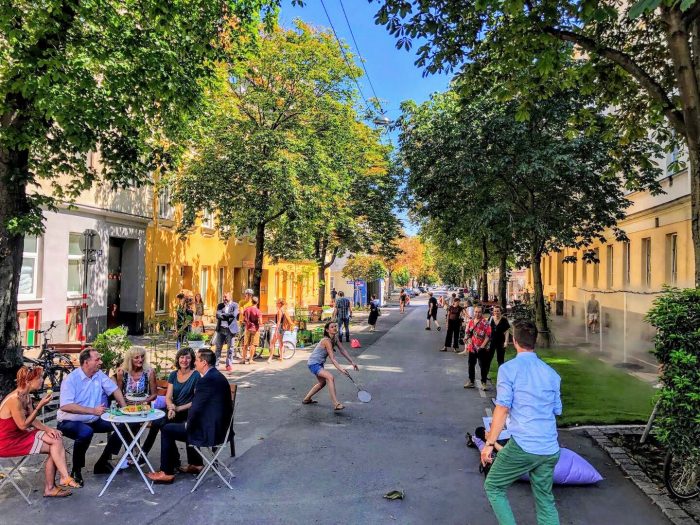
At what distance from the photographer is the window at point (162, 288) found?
2220 centimetres

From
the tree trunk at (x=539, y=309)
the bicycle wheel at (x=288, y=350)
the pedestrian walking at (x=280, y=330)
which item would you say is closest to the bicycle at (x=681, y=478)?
the pedestrian walking at (x=280, y=330)

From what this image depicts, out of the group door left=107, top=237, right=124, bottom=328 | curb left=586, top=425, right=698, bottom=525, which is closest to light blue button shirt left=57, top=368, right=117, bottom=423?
curb left=586, top=425, right=698, bottom=525

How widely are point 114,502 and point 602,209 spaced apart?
16.1 m

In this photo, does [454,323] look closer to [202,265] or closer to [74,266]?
[74,266]

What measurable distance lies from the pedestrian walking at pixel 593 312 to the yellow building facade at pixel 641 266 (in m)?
0.32

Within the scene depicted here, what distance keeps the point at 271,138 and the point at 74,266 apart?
7.78 m

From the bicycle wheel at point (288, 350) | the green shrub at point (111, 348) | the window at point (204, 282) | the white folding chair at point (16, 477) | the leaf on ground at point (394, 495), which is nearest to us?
the white folding chair at point (16, 477)

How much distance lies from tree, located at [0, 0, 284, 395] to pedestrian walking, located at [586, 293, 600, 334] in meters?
14.7

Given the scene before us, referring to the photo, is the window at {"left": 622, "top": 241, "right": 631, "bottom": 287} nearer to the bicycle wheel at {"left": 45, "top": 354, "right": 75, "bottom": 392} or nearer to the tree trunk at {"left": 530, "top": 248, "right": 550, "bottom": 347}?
the tree trunk at {"left": 530, "top": 248, "right": 550, "bottom": 347}

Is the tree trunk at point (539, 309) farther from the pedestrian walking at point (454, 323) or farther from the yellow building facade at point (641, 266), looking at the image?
the pedestrian walking at point (454, 323)

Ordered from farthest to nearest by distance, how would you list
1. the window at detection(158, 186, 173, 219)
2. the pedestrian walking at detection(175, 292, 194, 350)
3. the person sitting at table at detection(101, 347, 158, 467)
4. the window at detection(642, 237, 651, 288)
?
the window at detection(158, 186, 173, 219), the window at detection(642, 237, 651, 288), the pedestrian walking at detection(175, 292, 194, 350), the person sitting at table at detection(101, 347, 158, 467)

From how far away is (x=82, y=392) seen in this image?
5.81 metres

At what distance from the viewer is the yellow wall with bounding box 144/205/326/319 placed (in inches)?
840

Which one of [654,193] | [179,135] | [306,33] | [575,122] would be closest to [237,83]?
[306,33]
